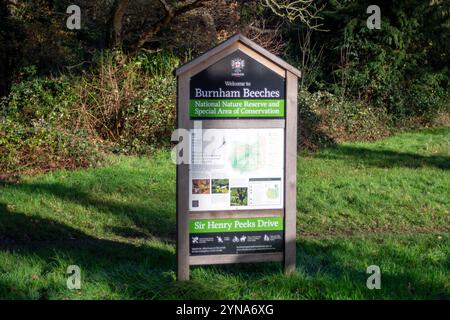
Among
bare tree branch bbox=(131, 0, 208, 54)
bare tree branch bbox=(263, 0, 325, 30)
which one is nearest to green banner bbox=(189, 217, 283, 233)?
bare tree branch bbox=(263, 0, 325, 30)

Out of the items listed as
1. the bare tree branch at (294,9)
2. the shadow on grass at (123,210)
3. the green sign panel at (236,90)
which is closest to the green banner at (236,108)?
the green sign panel at (236,90)

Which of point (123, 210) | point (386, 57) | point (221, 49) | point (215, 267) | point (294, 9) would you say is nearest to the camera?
point (221, 49)

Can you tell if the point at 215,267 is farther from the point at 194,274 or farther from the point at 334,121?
the point at 334,121

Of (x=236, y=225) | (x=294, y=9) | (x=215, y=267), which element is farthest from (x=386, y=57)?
(x=236, y=225)

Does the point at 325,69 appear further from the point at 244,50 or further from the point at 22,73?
the point at 244,50

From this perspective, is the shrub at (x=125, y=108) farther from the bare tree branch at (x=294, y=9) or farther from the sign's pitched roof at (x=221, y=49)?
the sign's pitched roof at (x=221, y=49)

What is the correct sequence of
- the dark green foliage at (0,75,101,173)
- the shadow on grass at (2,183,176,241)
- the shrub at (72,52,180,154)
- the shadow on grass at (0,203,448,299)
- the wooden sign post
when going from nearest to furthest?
the shadow on grass at (0,203,448,299) → the wooden sign post → the shadow on grass at (2,183,176,241) → the dark green foliage at (0,75,101,173) → the shrub at (72,52,180,154)

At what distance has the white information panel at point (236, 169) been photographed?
6.39m

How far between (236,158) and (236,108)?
451 millimetres

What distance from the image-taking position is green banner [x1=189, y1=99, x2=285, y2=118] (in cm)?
638

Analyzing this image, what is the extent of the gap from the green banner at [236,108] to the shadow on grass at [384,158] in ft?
24.8

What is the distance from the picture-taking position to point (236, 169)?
21.3 feet

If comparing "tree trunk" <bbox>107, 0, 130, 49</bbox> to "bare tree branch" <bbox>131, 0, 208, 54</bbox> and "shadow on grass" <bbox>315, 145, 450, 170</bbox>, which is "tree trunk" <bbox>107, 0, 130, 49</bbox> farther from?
"shadow on grass" <bbox>315, 145, 450, 170</bbox>

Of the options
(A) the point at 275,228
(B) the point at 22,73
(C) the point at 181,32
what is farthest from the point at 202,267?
(C) the point at 181,32
